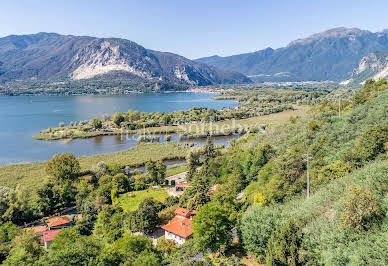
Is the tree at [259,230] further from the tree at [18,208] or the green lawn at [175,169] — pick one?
the green lawn at [175,169]

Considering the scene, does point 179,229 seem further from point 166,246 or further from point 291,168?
point 291,168

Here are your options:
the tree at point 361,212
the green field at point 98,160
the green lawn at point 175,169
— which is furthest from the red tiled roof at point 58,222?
the tree at point 361,212

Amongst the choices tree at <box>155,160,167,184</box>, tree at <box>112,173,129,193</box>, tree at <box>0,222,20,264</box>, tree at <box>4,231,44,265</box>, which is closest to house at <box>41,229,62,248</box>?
tree at <box>4,231,44,265</box>

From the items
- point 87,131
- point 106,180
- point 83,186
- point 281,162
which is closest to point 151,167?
point 106,180

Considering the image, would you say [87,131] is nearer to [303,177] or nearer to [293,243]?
[303,177]

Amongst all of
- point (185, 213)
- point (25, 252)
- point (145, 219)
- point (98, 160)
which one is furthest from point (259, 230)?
point (98, 160)


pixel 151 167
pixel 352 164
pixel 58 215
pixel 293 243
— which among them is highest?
pixel 352 164
